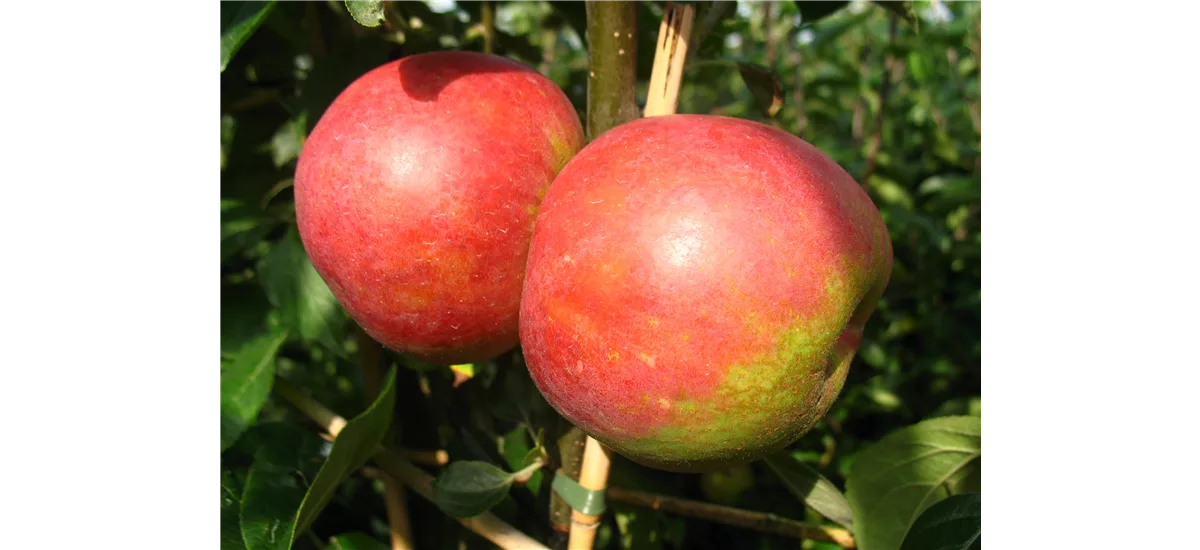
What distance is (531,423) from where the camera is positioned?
2.97 ft

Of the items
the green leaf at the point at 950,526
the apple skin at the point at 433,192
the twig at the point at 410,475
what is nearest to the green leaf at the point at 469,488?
the twig at the point at 410,475

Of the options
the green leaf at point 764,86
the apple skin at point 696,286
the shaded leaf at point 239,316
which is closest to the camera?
the apple skin at point 696,286

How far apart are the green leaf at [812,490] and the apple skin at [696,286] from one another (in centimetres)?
A: 28

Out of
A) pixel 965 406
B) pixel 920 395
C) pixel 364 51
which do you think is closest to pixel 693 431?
pixel 364 51

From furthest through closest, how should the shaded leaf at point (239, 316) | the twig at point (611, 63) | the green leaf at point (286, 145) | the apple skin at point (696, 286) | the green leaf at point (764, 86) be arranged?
1. the green leaf at point (286, 145)
2. the shaded leaf at point (239, 316)
3. the green leaf at point (764, 86)
4. the twig at point (611, 63)
5. the apple skin at point (696, 286)

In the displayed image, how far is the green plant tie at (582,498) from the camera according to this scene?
76 cm

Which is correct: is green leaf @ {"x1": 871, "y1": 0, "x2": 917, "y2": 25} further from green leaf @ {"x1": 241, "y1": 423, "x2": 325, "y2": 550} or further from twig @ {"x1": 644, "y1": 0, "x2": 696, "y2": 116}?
green leaf @ {"x1": 241, "y1": 423, "x2": 325, "y2": 550}

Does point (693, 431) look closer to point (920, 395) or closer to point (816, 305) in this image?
point (816, 305)

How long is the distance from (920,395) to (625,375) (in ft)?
4.47

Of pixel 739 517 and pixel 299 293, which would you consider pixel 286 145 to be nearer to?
pixel 299 293

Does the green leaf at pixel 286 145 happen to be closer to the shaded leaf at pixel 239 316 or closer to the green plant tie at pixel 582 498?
the shaded leaf at pixel 239 316

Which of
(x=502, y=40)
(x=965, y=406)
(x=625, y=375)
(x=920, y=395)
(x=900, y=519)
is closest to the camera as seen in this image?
(x=625, y=375)

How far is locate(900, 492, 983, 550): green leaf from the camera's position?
2.57 ft

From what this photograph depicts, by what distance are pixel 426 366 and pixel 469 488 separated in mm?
162
